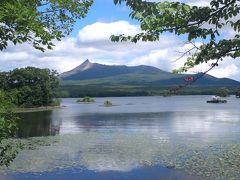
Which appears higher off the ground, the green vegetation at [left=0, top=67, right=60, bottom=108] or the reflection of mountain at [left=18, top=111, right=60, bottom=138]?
the green vegetation at [left=0, top=67, right=60, bottom=108]

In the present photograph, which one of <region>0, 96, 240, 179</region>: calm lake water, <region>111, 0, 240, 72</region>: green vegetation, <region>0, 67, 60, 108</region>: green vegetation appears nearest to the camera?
<region>111, 0, 240, 72</region>: green vegetation

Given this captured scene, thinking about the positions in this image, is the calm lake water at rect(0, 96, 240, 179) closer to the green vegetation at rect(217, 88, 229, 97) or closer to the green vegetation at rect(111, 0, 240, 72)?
the green vegetation at rect(217, 88, 229, 97)

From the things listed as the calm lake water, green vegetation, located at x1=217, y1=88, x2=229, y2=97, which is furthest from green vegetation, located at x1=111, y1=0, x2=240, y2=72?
the calm lake water

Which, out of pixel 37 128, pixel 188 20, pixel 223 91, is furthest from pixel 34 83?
pixel 188 20

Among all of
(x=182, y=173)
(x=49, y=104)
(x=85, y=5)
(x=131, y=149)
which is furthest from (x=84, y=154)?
(x=49, y=104)

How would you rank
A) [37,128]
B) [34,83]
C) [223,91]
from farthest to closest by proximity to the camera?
[34,83] < [37,128] < [223,91]

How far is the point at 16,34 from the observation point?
9.45 meters

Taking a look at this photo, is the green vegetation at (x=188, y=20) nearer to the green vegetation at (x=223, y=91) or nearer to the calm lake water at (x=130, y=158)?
the green vegetation at (x=223, y=91)

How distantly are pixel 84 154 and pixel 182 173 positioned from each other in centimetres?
1443

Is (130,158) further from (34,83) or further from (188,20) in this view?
(34,83)

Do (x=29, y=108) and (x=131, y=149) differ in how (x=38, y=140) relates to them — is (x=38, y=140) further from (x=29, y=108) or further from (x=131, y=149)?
(x=29, y=108)

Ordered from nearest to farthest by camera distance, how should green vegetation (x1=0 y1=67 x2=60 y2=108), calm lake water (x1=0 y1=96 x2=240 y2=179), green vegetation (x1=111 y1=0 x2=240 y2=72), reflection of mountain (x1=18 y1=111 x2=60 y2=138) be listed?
green vegetation (x1=111 y1=0 x2=240 y2=72) < calm lake water (x1=0 y1=96 x2=240 y2=179) < reflection of mountain (x1=18 y1=111 x2=60 y2=138) < green vegetation (x1=0 y1=67 x2=60 y2=108)

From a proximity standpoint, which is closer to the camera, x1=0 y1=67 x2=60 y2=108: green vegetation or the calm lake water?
the calm lake water

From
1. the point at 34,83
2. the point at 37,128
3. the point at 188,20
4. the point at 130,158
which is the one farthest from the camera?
the point at 34,83
